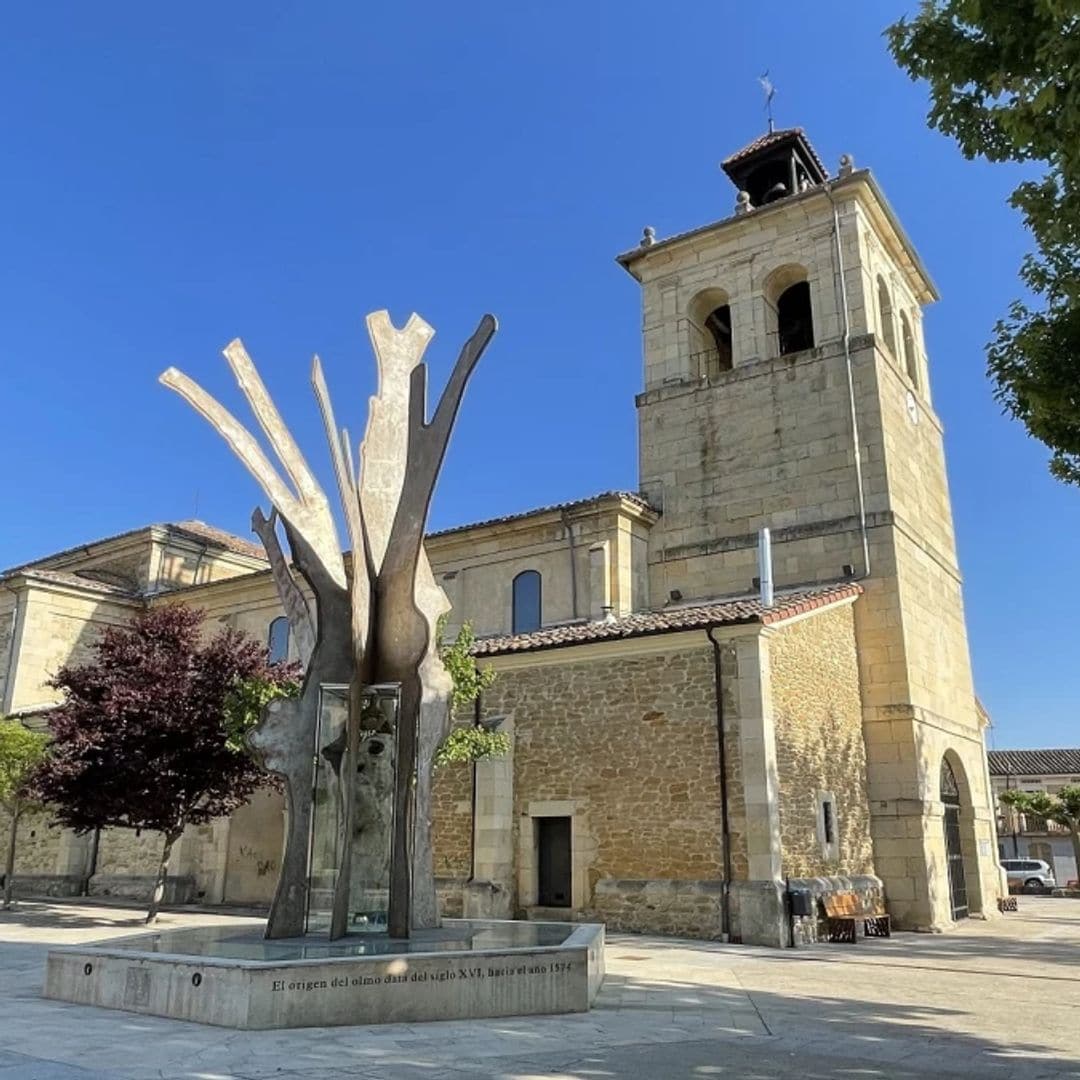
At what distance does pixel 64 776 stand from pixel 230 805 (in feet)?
11.1

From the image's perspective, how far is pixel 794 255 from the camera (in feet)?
79.1

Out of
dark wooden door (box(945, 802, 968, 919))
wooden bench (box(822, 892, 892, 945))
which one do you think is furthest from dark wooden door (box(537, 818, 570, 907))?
dark wooden door (box(945, 802, 968, 919))

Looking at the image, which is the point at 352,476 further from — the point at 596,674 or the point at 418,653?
the point at 596,674

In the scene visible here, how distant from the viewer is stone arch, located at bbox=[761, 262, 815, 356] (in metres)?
24.2

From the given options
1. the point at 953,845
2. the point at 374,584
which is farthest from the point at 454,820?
the point at 953,845

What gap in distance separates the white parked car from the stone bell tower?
21.0m

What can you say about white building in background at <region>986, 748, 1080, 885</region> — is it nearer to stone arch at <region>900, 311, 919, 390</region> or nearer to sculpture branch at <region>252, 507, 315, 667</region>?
stone arch at <region>900, 311, 919, 390</region>

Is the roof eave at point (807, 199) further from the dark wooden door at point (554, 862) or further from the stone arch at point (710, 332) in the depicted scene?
the dark wooden door at point (554, 862)

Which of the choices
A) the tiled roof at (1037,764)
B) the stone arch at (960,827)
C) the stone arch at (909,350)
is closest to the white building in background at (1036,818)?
the tiled roof at (1037,764)

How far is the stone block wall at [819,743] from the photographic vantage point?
1562cm

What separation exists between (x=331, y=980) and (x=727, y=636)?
375 inches

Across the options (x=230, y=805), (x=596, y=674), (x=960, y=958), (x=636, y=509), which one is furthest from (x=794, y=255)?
(x=230, y=805)

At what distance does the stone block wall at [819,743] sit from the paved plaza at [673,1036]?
3.84 m

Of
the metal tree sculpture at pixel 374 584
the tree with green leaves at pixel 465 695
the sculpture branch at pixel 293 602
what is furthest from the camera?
the tree with green leaves at pixel 465 695
